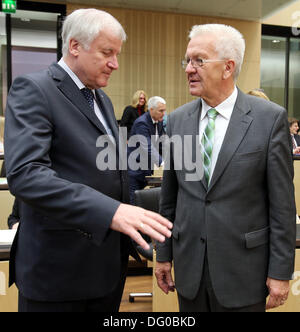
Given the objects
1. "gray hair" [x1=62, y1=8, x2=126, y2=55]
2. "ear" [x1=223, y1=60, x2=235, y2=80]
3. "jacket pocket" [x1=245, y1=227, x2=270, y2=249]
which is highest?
"gray hair" [x1=62, y1=8, x2=126, y2=55]

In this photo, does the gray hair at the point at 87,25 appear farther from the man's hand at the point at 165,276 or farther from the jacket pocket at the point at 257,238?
the man's hand at the point at 165,276

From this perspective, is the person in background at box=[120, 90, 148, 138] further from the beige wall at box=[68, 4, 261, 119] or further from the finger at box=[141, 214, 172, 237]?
the finger at box=[141, 214, 172, 237]

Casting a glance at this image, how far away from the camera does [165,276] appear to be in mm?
1729

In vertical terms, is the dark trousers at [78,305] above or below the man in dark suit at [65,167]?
below

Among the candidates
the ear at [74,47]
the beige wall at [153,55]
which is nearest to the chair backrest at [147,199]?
the ear at [74,47]

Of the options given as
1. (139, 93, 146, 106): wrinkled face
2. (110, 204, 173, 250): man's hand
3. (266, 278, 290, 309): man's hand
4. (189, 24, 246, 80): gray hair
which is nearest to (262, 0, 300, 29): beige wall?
(139, 93, 146, 106): wrinkled face

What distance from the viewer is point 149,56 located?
31.2 ft

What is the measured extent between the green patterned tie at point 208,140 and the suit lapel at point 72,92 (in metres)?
0.45

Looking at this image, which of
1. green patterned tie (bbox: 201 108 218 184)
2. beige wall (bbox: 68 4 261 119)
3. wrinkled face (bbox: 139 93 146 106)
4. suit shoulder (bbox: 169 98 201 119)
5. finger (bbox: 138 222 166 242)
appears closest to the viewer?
finger (bbox: 138 222 166 242)

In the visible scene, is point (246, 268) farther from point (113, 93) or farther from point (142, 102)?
point (113, 93)

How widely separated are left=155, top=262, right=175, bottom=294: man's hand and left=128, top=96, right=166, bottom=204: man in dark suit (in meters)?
3.03

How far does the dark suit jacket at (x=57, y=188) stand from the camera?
1017 mm

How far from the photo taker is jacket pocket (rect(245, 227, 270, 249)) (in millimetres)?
1428

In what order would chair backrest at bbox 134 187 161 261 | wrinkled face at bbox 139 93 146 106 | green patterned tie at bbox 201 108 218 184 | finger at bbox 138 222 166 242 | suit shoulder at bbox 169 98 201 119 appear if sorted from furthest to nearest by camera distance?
wrinkled face at bbox 139 93 146 106 → chair backrest at bbox 134 187 161 261 → suit shoulder at bbox 169 98 201 119 → green patterned tie at bbox 201 108 218 184 → finger at bbox 138 222 166 242
